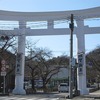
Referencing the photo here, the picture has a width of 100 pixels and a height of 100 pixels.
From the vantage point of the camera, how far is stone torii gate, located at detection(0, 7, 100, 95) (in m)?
35.7

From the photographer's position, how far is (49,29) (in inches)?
1487

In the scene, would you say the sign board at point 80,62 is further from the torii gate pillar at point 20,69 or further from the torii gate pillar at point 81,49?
the torii gate pillar at point 20,69

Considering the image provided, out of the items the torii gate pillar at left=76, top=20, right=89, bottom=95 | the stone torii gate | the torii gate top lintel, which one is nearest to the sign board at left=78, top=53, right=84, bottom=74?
the torii gate pillar at left=76, top=20, right=89, bottom=95

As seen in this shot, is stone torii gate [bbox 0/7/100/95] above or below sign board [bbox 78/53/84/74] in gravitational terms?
above

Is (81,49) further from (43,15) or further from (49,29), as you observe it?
(43,15)

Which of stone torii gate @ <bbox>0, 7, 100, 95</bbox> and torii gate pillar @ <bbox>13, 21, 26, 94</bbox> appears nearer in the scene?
stone torii gate @ <bbox>0, 7, 100, 95</bbox>

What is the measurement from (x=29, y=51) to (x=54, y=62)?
43.2 feet

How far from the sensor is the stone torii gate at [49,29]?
117 ft

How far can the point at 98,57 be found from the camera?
6406 centimetres

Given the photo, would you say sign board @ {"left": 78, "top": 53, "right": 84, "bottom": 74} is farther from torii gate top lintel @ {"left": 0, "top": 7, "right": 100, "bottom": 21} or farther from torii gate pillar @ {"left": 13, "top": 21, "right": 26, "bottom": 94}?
torii gate pillar @ {"left": 13, "top": 21, "right": 26, "bottom": 94}

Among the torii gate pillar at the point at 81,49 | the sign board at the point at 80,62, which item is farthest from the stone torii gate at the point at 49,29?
the sign board at the point at 80,62

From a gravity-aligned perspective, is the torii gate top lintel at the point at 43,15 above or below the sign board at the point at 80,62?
above

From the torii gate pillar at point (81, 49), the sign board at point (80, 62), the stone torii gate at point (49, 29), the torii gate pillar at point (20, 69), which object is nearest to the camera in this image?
the sign board at point (80, 62)

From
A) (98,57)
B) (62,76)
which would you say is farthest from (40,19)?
(62,76)
